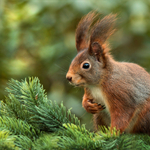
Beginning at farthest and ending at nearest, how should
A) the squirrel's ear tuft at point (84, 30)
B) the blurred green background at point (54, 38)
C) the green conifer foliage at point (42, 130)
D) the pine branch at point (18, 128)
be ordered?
the blurred green background at point (54, 38)
the squirrel's ear tuft at point (84, 30)
the pine branch at point (18, 128)
the green conifer foliage at point (42, 130)

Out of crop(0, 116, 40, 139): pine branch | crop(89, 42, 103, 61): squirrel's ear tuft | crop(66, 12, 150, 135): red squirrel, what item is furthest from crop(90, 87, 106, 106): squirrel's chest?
crop(0, 116, 40, 139): pine branch

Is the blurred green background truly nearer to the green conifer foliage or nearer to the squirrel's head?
the squirrel's head

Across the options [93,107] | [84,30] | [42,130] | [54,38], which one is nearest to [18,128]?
[42,130]

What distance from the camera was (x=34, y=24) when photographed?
5.10 feet

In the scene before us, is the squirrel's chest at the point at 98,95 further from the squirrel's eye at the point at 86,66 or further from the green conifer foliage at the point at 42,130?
the green conifer foliage at the point at 42,130

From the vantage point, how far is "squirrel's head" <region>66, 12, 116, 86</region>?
3.31ft

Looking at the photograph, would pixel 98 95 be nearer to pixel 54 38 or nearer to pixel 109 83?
pixel 109 83

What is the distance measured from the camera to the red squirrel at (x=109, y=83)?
1.00 m

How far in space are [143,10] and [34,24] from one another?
62 centimetres

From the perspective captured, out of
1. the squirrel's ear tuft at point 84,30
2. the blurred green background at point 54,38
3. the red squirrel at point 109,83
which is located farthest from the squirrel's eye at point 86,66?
the blurred green background at point 54,38

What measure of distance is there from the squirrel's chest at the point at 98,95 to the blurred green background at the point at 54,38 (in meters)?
0.32

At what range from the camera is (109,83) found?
104 centimetres

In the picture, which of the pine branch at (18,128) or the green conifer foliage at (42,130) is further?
the pine branch at (18,128)

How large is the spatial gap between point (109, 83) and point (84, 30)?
248 mm
